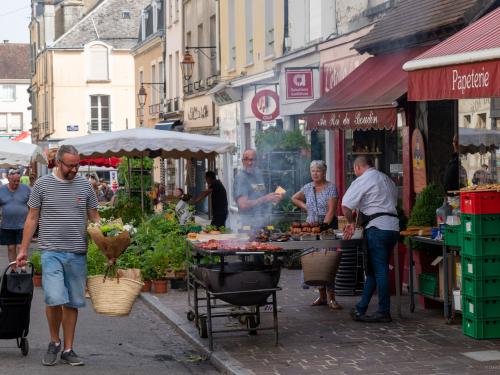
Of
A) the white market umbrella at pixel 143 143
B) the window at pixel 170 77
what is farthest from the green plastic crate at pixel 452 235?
the window at pixel 170 77

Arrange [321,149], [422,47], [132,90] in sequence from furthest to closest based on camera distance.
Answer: [132,90] → [321,149] → [422,47]

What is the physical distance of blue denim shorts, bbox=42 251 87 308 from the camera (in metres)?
9.36

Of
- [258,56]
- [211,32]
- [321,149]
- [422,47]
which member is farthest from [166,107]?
[422,47]

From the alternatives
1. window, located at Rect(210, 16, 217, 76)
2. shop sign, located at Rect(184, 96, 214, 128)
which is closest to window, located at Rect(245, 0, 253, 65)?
window, located at Rect(210, 16, 217, 76)

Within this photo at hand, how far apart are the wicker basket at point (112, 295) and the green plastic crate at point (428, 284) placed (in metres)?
3.48

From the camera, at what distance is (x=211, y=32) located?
34656mm

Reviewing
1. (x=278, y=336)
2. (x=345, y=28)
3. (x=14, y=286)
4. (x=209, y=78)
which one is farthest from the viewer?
(x=209, y=78)

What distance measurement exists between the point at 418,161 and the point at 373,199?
2775 mm

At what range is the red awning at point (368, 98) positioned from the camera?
12574 mm

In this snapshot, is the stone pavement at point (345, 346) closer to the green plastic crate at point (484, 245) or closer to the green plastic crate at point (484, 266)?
the green plastic crate at point (484, 266)

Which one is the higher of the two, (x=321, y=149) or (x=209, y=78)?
(x=209, y=78)

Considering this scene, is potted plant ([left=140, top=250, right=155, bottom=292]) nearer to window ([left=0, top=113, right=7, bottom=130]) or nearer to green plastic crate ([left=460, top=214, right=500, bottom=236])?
green plastic crate ([left=460, top=214, right=500, bottom=236])

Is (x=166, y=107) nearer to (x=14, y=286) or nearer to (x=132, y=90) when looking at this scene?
(x=132, y=90)

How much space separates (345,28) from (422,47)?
5531 mm
